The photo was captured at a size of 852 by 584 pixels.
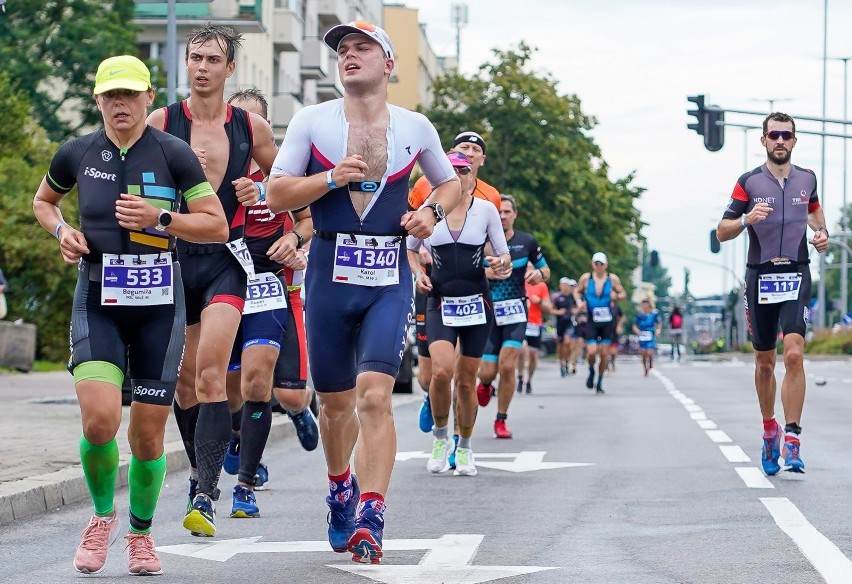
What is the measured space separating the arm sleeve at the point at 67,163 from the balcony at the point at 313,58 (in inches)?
2432

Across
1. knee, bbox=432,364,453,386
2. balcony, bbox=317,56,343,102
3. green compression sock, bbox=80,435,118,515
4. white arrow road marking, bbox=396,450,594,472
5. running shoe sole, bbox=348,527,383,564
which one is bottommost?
white arrow road marking, bbox=396,450,594,472

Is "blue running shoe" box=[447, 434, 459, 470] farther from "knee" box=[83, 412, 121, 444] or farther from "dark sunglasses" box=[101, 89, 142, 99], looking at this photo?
"dark sunglasses" box=[101, 89, 142, 99]

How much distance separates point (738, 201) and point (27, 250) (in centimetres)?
2048

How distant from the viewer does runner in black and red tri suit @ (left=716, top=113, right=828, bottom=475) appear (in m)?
12.4

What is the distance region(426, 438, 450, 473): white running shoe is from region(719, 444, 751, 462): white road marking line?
223 cm

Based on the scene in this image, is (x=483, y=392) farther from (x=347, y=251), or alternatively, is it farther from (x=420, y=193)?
(x=347, y=251)

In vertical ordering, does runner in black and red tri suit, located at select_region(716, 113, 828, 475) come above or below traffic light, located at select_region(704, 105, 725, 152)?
below

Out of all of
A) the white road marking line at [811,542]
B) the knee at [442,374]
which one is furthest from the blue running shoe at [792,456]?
the knee at [442,374]

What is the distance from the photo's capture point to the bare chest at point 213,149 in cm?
927

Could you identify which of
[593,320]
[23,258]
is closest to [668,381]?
[593,320]

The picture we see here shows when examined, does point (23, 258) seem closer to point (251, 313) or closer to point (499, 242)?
point (499, 242)

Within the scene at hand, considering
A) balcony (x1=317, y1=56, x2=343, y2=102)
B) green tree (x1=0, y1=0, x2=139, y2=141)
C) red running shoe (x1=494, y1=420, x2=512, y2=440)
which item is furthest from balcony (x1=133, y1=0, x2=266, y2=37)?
red running shoe (x1=494, y1=420, x2=512, y2=440)

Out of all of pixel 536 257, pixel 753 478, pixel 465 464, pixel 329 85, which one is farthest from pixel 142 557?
pixel 329 85

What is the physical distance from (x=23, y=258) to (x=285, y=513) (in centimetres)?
2211
